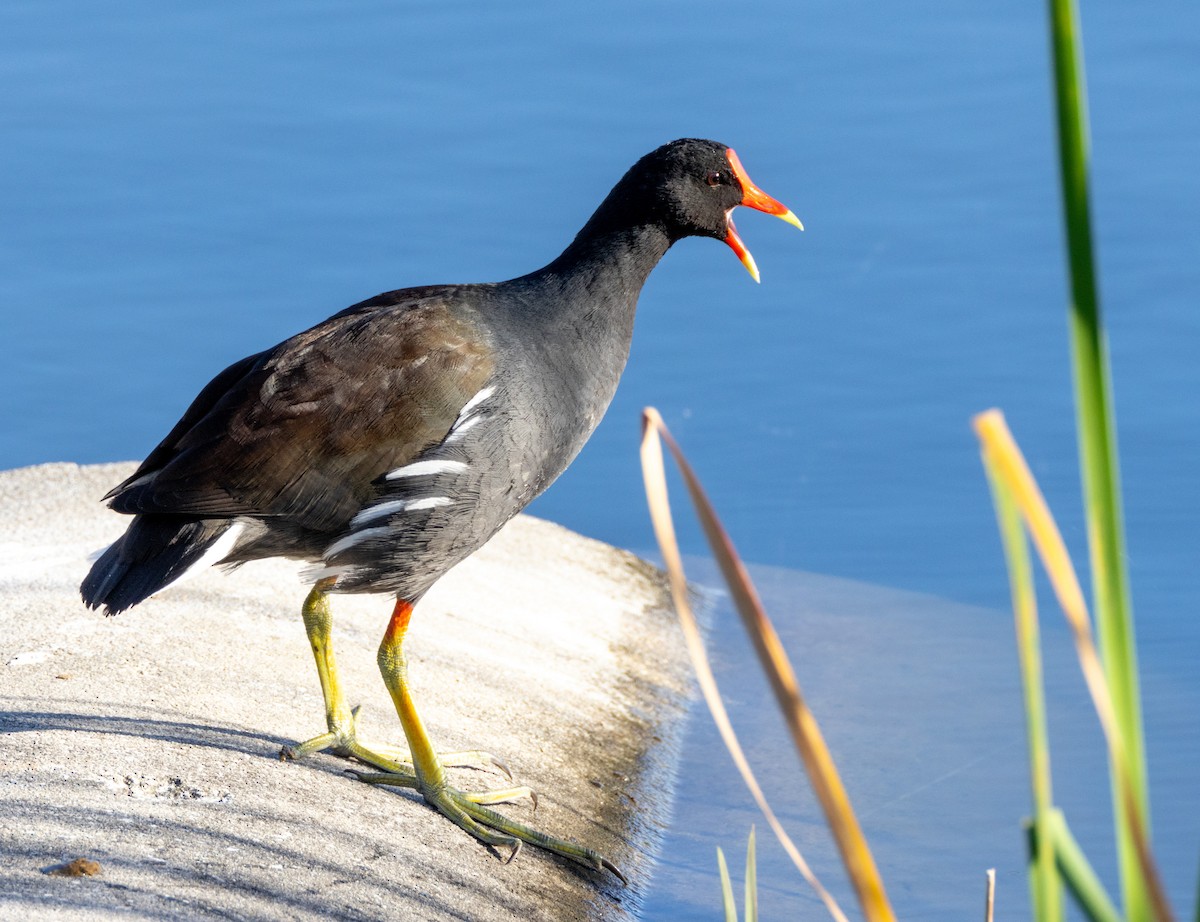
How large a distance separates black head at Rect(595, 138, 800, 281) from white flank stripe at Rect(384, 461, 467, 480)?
0.81 metres

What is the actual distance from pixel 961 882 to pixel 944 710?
0.99 m

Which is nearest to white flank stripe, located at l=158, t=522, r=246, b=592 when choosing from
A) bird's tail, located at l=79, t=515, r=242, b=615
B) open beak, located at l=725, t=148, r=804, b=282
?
bird's tail, located at l=79, t=515, r=242, b=615

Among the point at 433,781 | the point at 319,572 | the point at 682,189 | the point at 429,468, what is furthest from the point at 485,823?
the point at 682,189

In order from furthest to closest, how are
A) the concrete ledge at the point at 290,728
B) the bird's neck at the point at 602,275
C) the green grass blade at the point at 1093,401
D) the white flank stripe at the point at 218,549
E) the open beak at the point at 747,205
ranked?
1. the open beak at the point at 747,205
2. the bird's neck at the point at 602,275
3. the white flank stripe at the point at 218,549
4. the concrete ledge at the point at 290,728
5. the green grass blade at the point at 1093,401

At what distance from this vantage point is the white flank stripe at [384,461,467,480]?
3.30 m

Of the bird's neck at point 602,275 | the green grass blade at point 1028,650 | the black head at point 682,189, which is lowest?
the green grass blade at point 1028,650

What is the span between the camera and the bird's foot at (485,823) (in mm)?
3500

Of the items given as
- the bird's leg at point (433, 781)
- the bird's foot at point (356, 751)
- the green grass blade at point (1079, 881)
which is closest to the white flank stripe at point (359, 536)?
the bird's leg at point (433, 781)

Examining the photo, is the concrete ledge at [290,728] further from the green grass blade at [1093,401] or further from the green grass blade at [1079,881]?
the green grass blade at [1093,401]

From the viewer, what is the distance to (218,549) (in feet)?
10.9

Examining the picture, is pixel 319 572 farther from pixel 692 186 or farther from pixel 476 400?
pixel 692 186

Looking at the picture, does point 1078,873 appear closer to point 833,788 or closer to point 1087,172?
point 833,788

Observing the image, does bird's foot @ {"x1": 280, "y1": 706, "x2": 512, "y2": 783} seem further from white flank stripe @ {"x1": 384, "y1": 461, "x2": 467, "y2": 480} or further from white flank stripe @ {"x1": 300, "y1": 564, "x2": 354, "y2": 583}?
white flank stripe @ {"x1": 384, "y1": 461, "x2": 467, "y2": 480}

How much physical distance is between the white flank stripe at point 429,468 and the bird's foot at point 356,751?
750 mm
